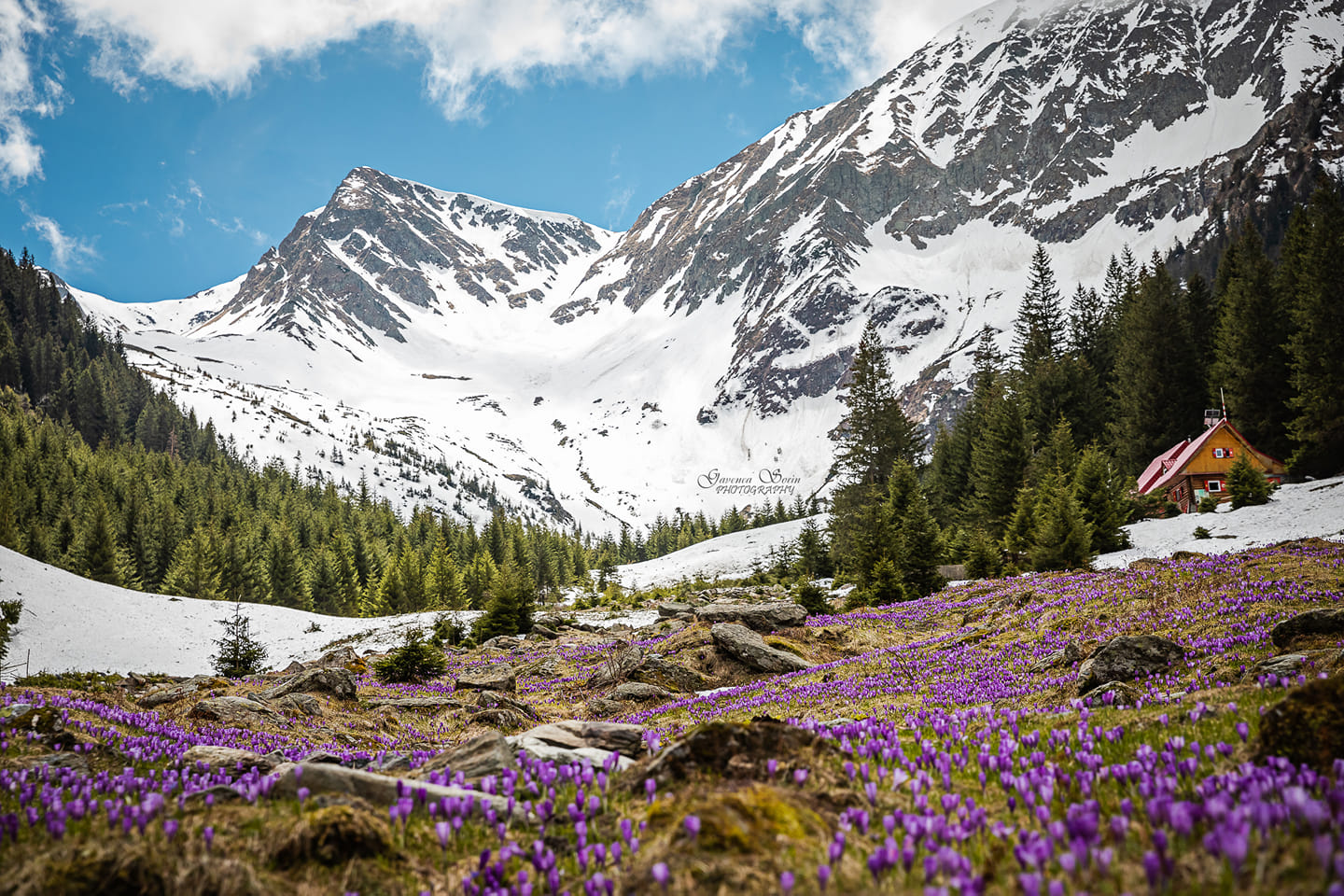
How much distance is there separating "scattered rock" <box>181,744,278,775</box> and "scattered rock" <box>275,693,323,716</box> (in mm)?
6880

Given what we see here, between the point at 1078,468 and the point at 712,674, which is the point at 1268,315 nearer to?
the point at 1078,468

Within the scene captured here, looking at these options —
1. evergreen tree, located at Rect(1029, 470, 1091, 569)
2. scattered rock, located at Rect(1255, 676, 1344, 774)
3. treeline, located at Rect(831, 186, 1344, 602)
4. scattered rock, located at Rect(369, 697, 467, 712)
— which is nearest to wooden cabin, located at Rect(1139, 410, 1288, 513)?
treeline, located at Rect(831, 186, 1344, 602)

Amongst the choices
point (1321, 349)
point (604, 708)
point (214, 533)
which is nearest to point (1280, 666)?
point (604, 708)

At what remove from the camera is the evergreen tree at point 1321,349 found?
34.9 meters

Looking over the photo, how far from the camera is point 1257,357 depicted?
145ft

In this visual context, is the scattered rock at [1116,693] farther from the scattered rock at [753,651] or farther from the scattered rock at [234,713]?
the scattered rock at [234,713]

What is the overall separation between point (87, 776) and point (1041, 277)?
307ft

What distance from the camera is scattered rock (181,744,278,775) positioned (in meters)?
7.05

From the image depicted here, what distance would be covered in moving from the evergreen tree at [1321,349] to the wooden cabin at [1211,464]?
3.29m

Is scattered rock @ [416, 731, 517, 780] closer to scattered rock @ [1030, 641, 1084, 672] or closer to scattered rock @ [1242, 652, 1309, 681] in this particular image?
scattered rock @ [1242, 652, 1309, 681]

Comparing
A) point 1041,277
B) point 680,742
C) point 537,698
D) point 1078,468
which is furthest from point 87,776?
point 1041,277

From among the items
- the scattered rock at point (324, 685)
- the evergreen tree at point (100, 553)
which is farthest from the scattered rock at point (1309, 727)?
the evergreen tree at point (100, 553)

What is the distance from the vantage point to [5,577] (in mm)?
33938

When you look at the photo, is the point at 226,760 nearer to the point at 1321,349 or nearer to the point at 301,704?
the point at 301,704
